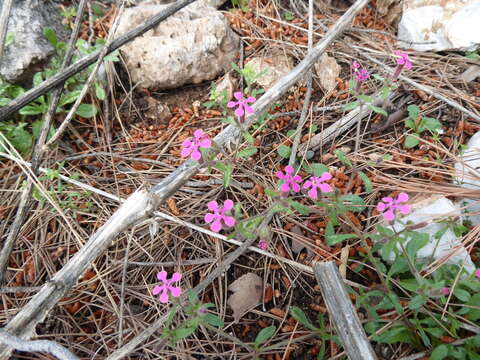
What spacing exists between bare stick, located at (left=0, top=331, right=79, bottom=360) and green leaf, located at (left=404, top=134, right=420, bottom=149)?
79.7 inches

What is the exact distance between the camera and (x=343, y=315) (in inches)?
54.7

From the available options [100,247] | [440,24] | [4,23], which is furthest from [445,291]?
[4,23]

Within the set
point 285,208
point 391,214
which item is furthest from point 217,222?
point 391,214

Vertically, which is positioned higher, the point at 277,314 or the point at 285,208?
the point at 285,208

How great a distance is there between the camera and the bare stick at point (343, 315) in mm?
1314

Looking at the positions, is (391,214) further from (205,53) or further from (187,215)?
(205,53)

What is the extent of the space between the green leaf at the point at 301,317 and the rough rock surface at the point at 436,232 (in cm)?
52

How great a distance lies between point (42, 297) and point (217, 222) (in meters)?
0.73

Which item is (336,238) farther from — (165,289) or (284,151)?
(165,289)

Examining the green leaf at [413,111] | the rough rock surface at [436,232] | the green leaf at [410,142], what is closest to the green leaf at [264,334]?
the rough rock surface at [436,232]

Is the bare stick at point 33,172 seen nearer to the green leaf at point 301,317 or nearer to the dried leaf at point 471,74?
the green leaf at point 301,317

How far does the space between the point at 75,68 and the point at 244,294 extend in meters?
1.75

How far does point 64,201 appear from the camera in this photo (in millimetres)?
2115

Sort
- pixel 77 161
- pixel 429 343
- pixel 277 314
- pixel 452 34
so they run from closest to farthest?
pixel 429 343 < pixel 277 314 < pixel 77 161 < pixel 452 34
